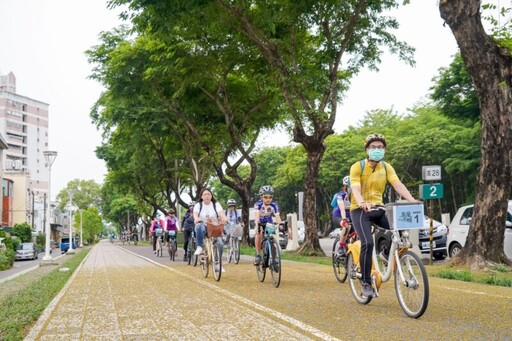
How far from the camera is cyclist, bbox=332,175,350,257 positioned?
33.3 feet

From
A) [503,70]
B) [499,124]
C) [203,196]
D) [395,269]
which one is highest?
[503,70]

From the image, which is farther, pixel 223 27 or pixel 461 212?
pixel 223 27

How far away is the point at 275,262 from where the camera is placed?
410 inches

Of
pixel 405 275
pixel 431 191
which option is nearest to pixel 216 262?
pixel 405 275

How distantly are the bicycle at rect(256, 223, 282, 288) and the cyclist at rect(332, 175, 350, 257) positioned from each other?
1.07m

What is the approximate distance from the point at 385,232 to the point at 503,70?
8.14 metres

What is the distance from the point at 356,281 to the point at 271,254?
9.41 ft

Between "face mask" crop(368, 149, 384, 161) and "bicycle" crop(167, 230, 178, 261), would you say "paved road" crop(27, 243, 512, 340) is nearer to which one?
"face mask" crop(368, 149, 384, 161)

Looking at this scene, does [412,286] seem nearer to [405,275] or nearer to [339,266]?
[405,275]

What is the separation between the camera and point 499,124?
13.5m

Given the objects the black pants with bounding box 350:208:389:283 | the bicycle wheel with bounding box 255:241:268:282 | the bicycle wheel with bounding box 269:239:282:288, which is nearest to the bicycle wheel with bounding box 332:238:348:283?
the bicycle wheel with bounding box 269:239:282:288

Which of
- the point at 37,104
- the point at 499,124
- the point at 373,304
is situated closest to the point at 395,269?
the point at 373,304

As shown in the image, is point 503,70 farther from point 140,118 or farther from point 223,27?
point 140,118

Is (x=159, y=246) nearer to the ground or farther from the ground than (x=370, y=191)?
nearer to the ground
